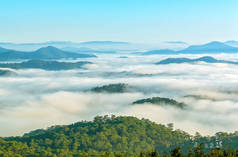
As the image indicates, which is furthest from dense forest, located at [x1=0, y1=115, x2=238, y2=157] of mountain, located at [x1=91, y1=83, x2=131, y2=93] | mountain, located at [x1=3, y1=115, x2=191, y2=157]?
mountain, located at [x1=91, y1=83, x2=131, y2=93]

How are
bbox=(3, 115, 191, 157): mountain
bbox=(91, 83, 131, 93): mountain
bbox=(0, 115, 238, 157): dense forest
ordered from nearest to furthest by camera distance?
bbox=(0, 115, 238, 157): dense forest
bbox=(3, 115, 191, 157): mountain
bbox=(91, 83, 131, 93): mountain

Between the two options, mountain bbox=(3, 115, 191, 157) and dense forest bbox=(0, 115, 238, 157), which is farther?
mountain bbox=(3, 115, 191, 157)

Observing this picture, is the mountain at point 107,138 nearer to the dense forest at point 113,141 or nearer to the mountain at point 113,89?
the dense forest at point 113,141

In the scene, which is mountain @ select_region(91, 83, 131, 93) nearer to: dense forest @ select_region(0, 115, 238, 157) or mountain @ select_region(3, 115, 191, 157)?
mountain @ select_region(3, 115, 191, 157)

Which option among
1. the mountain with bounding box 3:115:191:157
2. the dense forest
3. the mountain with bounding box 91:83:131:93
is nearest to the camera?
the dense forest

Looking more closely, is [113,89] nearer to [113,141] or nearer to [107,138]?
[107,138]

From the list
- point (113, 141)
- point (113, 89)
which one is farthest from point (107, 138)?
point (113, 89)

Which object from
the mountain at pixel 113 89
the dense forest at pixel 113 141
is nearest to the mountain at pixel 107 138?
the dense forest at pixel 113 141

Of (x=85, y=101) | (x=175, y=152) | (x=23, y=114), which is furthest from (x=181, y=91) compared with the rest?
(x=175, y=152)
